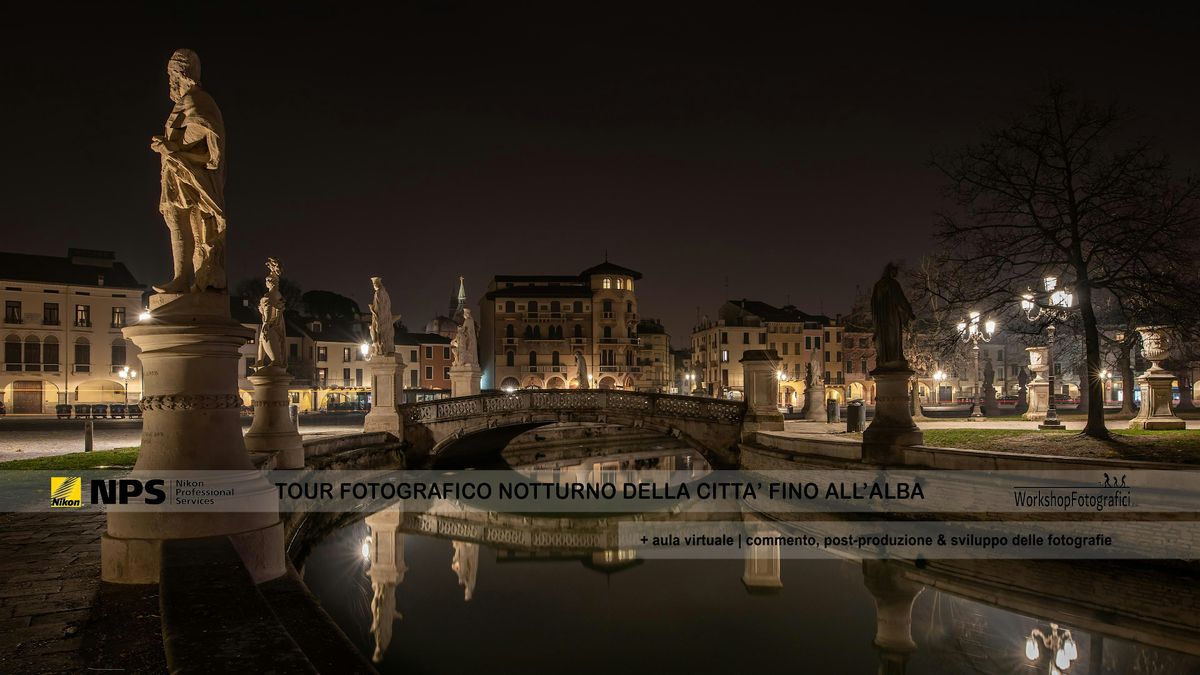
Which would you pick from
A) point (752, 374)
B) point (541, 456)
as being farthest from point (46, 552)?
point (541, 456)

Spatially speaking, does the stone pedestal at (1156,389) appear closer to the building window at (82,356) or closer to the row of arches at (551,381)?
the building window at (82,356)

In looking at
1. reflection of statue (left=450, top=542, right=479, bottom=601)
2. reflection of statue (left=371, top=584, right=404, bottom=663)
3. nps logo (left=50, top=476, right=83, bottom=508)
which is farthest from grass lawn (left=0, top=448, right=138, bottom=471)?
reflection of statue (left=450, top=542, right=479, bottom=601)

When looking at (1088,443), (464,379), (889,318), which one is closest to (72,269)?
(464,379)

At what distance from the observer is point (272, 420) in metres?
14.4

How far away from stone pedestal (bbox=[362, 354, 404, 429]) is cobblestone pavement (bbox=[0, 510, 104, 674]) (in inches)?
587

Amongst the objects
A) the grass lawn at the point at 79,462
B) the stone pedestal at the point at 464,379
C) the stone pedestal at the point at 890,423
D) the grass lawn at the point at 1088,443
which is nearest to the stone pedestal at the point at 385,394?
the stone pedestal at the point at 464,379

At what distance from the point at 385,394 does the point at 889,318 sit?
1593 cm

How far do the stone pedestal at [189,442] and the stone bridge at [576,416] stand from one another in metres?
18.9

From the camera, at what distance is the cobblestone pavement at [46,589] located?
431cm

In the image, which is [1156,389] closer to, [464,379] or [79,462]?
[464,379]

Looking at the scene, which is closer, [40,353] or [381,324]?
[381,324]

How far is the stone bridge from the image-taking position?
25516 millimetres

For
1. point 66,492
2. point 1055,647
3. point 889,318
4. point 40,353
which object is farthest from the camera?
point 40,353

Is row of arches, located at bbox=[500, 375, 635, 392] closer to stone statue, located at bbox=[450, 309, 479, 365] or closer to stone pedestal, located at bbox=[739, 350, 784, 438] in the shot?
stone statue, located at bbox=[450, 309, 479, 365]
